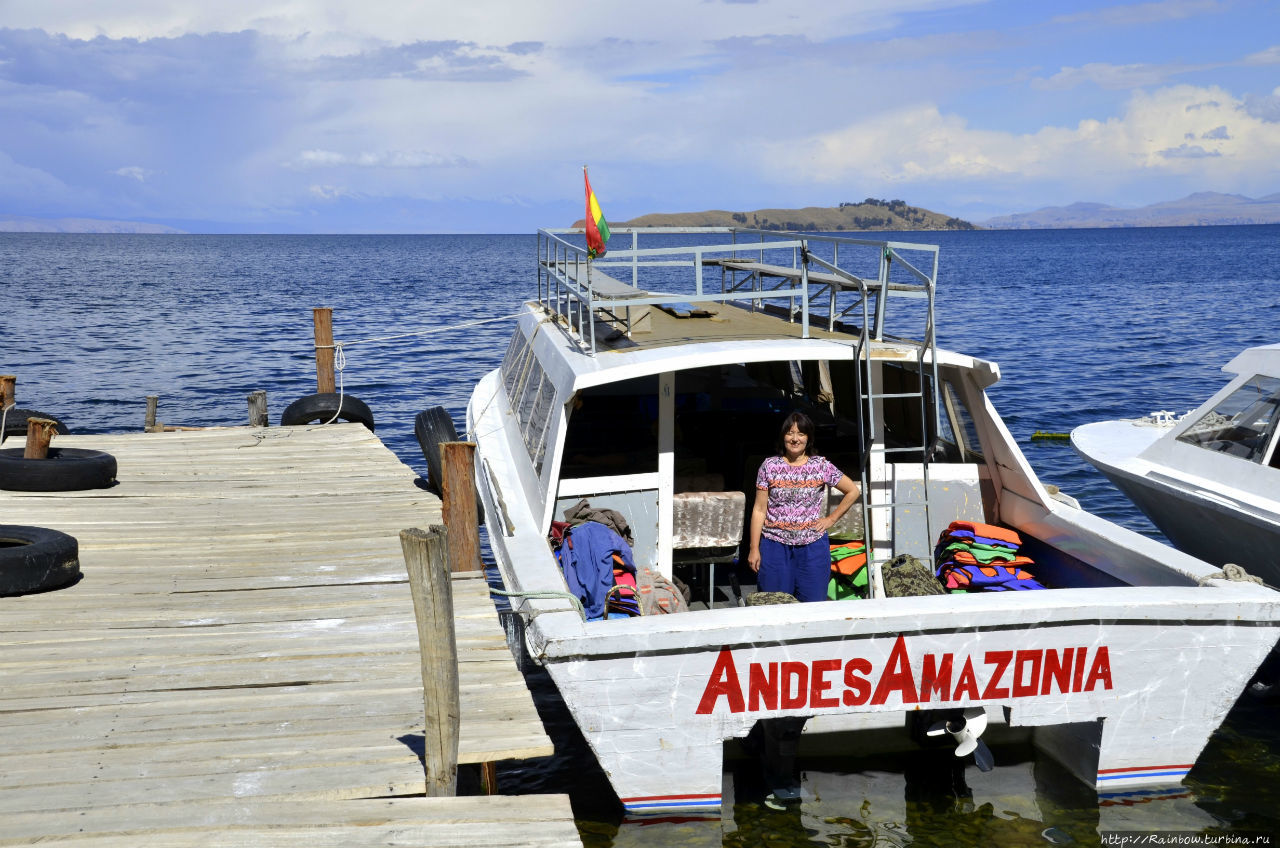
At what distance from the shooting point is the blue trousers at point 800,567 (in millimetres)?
7172

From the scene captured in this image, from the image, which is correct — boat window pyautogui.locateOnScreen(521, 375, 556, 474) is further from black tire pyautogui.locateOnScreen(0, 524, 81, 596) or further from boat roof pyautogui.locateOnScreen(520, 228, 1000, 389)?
black tire pyautogui.locateOnScreen(0, 524, 81, 596)

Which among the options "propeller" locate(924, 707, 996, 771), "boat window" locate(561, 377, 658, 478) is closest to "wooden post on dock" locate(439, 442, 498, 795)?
"boat window" locate(561, 377, 658, 478)

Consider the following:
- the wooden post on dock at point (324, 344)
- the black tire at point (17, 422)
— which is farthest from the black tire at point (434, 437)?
the black tire at point (17, 422)

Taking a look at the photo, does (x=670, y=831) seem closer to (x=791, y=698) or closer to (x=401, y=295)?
(x=791, y=698)

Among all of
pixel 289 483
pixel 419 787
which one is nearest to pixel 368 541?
pixel 289 483

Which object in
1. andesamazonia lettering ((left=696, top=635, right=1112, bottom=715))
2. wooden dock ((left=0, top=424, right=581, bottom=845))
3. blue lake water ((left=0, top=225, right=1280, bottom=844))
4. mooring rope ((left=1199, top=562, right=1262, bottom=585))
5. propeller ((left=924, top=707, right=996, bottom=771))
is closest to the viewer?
wooden dock ((left=0, top=424, right=581, bottom=845))

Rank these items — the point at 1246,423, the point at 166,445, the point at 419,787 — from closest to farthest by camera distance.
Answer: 1. the point at 419,787
2. the point at 1246,423
3. the point at 166,445

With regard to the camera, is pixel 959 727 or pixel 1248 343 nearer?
pixel 959 727

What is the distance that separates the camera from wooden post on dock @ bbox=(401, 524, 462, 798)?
481cm

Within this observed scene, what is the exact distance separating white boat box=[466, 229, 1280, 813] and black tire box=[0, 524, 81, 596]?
3.16 meters

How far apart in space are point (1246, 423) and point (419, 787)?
25.2 feet

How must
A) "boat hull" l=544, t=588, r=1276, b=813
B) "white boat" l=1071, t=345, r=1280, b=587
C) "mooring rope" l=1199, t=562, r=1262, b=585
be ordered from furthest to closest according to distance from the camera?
"white boat" l=1071, t=345, r=1280, b=587 < "mooring rope" l=1199, t=562, r=1262, b=585 < "boat hull" l=544, t=588, r=1276, b=813

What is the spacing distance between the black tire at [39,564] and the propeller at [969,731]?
6153mm

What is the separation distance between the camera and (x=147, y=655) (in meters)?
6.92
